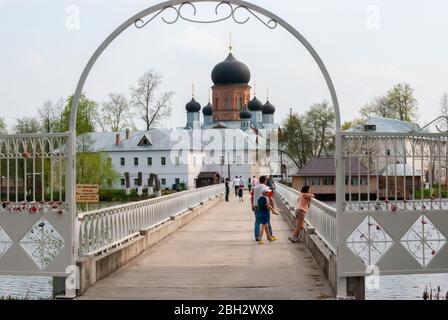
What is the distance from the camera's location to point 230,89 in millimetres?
128000

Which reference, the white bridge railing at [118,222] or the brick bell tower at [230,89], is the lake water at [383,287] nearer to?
the white bridge railing at [118,222]

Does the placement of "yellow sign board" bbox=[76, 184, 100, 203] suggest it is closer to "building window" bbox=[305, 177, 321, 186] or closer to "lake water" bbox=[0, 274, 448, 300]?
"lake water" bbox=[0, 274, 448, 300]

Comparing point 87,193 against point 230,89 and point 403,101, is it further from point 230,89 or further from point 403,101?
Result: point 230,89

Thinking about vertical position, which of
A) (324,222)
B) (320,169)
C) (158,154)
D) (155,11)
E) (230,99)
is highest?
(230,99)

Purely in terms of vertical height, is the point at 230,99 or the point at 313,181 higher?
the point at 230,99

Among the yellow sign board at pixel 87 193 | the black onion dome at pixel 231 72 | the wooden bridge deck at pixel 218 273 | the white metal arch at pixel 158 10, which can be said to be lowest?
the wooden bridge deck at pixel 218 273

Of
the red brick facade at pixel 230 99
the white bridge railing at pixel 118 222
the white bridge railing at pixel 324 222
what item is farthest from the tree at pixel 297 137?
the white bridge railing at pixel 324 222

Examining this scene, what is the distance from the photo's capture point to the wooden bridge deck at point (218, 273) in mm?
12023

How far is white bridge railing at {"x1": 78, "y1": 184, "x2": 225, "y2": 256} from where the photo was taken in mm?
13164

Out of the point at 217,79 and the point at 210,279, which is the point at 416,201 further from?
the point at 217,79

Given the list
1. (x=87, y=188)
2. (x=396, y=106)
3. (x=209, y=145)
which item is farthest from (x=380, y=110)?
(x=87, y=188)

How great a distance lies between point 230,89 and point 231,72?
14.1 ft

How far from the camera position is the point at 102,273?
13.5 m

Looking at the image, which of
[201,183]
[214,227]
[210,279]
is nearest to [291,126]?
[201,183]
